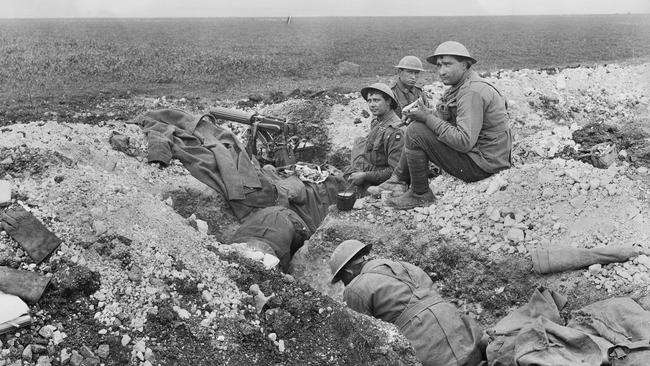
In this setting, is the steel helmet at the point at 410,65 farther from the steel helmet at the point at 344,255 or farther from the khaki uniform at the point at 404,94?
the steel helmet at the point at 344,255

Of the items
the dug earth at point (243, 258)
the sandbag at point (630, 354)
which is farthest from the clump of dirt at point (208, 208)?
the sandbag at point (630, 354)

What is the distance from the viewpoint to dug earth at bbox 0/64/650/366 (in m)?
3.30

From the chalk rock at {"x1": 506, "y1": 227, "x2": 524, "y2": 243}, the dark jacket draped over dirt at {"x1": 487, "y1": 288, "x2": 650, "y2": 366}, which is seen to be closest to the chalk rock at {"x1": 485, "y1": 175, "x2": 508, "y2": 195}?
the chalk rock at {"x1": 506, "y1": 227, "x2": 524, "y2": 243}

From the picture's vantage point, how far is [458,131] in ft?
16.9

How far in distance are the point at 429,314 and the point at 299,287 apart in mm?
922

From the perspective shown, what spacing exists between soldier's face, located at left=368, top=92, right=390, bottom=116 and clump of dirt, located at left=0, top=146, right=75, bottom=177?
3347 millimetres

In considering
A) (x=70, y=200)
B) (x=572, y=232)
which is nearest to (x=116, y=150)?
(x=70, y=200)

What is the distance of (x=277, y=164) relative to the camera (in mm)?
7797

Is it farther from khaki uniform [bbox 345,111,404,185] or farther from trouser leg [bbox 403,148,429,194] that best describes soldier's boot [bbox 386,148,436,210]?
khaki uniform [bbox 345,111,404,185]

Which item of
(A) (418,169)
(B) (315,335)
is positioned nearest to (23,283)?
(B) (315,335)

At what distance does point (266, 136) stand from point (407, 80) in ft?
7.02

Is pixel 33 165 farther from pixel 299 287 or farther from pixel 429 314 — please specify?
pixel 429 314

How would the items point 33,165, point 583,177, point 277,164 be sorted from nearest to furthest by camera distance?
point 33,165 → point 583,177 → point 277,164

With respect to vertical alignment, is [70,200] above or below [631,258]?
above
